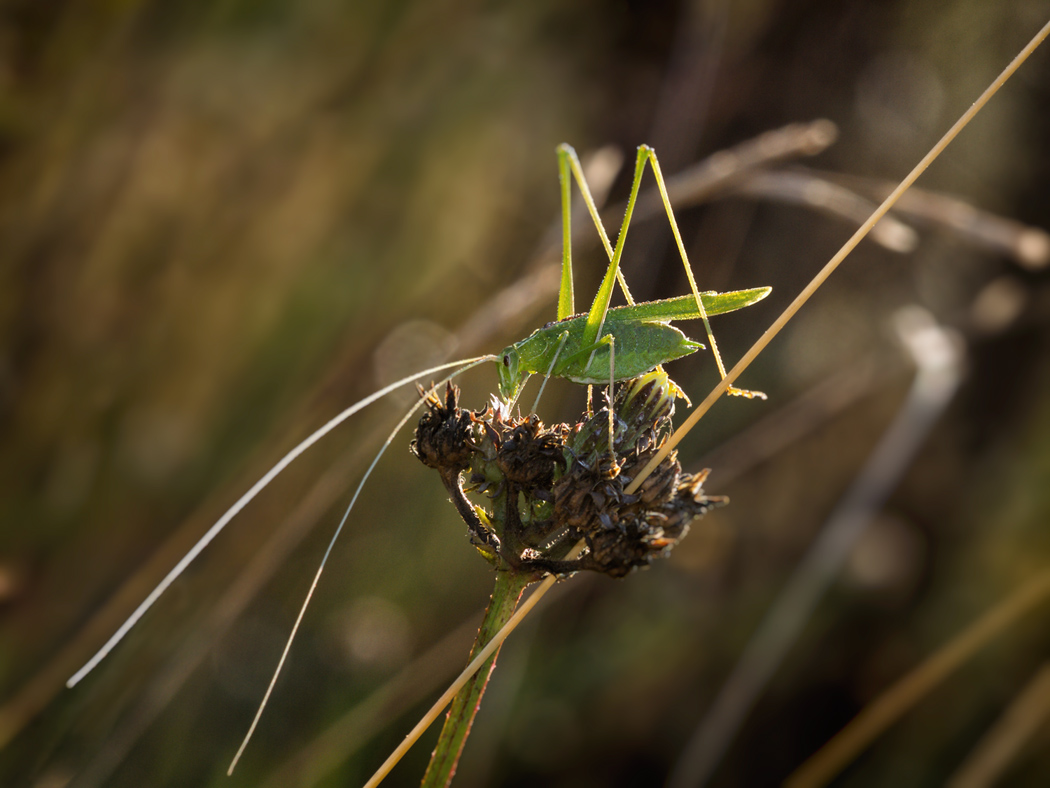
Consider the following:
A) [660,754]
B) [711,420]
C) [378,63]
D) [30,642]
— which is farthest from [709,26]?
[30,642]

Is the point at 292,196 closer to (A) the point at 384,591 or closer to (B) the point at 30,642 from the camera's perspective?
(A) the point at 384,591

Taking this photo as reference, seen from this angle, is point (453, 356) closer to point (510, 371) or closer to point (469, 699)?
point (510, 371)

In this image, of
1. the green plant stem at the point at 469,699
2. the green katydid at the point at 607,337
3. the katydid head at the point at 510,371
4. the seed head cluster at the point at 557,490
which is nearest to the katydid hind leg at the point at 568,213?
the green katydid at the point at 607,337

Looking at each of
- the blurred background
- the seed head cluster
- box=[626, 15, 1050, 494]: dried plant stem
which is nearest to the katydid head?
the blurred background

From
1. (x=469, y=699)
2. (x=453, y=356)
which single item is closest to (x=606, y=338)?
(x=453, y=356)

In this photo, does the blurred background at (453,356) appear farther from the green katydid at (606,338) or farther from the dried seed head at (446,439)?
the dried seed head at (446,439)
